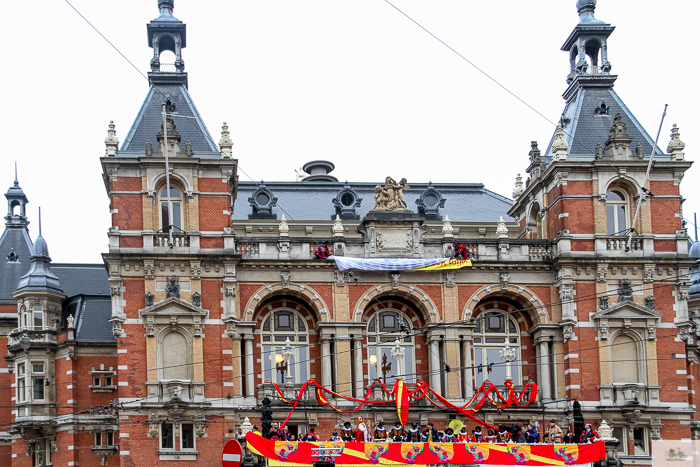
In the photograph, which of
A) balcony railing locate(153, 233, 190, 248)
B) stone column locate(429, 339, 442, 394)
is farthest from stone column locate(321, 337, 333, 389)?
balcony railing locate(153, 233, 190, 248)

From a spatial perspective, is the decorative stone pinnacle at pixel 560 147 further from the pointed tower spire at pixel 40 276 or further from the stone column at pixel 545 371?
the pointed tower spire at pixel 40 276

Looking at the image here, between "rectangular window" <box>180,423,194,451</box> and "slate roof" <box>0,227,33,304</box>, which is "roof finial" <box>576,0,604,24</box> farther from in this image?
"slate roof" <box>0,227,33,304</box>

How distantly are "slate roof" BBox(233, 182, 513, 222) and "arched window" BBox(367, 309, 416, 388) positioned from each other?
39.9 ft

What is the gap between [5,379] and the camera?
58875mm

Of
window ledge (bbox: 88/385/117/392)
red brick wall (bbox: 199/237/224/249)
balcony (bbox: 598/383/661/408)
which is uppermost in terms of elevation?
red brick wall (bbox: 199/237/224/249)

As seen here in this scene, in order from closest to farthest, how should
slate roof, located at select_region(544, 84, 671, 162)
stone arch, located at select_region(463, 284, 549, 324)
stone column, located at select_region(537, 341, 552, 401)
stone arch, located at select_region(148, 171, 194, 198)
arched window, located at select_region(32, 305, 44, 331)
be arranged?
stone arch, located at select_region(148, 171, 194, 198), stone column, located at select_region(537, 341, 552, 401), stone arch, located at select_region(463, 284, 549, 324), slate roof, located at select_region(544, 84, 671, 162), arched window, located at select_region(32, 305, 44, 331)

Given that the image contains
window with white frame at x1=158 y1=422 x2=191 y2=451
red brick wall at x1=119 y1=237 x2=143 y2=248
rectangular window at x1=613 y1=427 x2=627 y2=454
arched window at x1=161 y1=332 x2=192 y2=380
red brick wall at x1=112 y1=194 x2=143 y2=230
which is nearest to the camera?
window with white frame at x1=158 y1=422 x2=191 y2=451

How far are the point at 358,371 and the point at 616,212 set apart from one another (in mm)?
13618

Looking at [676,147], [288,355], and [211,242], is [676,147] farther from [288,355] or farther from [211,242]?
[211,242]

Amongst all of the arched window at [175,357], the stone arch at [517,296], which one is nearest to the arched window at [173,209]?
the arched window at [175,357]

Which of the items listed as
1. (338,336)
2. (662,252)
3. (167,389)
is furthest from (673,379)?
(167,389)

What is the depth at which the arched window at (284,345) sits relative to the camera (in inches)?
2010

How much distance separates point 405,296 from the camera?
2046 inches

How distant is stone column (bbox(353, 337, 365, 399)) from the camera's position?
166 ft
